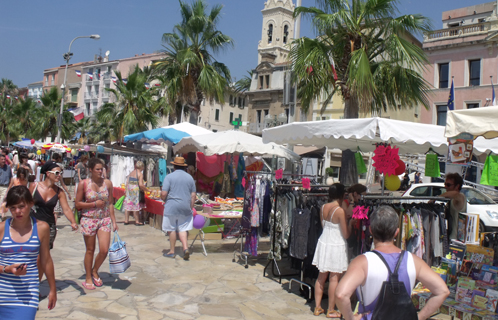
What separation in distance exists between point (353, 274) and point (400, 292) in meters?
0.28

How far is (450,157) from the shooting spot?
537 cm

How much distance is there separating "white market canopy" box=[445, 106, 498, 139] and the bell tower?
5322cm

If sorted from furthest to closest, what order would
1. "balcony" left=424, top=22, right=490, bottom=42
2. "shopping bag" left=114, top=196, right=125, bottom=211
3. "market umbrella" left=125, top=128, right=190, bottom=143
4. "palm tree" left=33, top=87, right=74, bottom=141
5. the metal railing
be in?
1. "palm tree" left=33, top=87, right=74, bottom=141
2. the metal railing
3. "balcony" left=424, top=22, right=490, bottom=42
4. "market umbrella" left=125, top=128, right=190, bottom=143
5. "shopping bag" left=114, top=196, right=125, bottom=211

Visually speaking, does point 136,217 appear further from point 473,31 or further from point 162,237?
point 473,31

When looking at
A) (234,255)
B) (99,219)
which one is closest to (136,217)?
(234,255)

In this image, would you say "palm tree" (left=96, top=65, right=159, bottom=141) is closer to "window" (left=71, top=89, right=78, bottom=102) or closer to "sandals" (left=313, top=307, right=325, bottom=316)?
"sandals" (left=313, top=307, right=325, bottom=316)

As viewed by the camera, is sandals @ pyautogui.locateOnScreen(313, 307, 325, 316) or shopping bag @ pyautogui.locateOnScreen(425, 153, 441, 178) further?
shopping bag @ pyautogui.locateOnScreen(425, 153, 441, 178)

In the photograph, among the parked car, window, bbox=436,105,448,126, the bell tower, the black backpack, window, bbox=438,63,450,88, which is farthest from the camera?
the bell tower

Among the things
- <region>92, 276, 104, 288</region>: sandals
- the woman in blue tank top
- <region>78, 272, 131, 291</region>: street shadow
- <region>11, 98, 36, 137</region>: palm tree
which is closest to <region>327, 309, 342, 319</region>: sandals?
<region>78, 272, 131, 291</region>: street shadow

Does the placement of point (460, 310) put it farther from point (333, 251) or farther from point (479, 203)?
point (479, 203)

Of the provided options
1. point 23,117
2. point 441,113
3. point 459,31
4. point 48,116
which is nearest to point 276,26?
point 459,31

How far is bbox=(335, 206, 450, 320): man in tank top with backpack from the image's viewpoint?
2.38 metres

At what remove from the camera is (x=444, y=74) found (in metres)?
29.2

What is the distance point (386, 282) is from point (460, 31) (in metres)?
30.9
